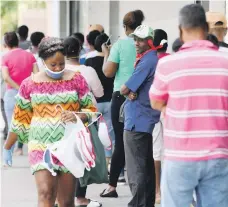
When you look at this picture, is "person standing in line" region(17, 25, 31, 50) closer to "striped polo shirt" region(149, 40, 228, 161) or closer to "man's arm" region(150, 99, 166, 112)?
"man's arm" region(150, 99, 166, 112)

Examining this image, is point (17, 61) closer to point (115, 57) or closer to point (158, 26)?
point (158, 26)

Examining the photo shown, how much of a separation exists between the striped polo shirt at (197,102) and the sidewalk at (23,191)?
151 inches

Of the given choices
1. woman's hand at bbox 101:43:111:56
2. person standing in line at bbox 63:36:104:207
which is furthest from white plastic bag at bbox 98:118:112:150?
woman's hand at bbox 101:43:111:56

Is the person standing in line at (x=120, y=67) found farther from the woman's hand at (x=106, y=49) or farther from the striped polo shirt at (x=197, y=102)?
the striped polo shirt at (x=197, y=102)

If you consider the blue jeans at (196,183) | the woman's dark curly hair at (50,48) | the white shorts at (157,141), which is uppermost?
the woman's dark curly hair at (50,48)

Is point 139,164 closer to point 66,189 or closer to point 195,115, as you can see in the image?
point 66,189

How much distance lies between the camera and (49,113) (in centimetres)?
641

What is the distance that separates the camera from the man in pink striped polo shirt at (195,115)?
5.03m

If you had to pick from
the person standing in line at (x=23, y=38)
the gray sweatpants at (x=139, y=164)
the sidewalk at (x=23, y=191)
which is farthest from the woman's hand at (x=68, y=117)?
the person standing in line at (x=23, y=38)

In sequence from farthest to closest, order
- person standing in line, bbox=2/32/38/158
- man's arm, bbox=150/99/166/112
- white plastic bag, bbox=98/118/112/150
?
person standing in line, bbox=2/32/38/158
white plastic bag, bbox=98/118/112/150
man's arm, bbox=150/99/166/112

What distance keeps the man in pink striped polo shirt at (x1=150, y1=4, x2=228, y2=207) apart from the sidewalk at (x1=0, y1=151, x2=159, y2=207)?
12.2 feet

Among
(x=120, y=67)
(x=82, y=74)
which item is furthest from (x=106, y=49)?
(x=82, y=74)

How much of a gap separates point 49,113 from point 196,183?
1.69m

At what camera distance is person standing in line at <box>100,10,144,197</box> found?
8469 mm
